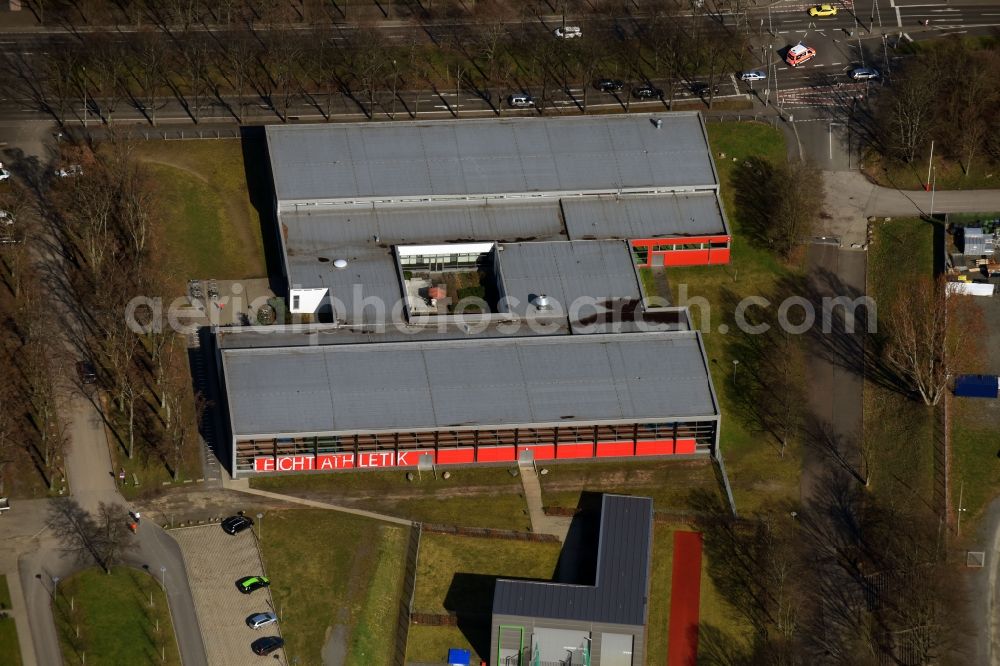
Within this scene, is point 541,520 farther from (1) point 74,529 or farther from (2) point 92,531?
(1) point 74,529

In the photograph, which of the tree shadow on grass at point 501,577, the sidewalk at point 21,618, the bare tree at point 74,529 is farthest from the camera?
the bare tree at point 74,529

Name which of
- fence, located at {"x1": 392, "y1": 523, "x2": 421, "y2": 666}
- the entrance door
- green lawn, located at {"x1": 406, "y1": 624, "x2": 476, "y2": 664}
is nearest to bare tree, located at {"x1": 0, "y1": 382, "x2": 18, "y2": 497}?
fence, located at {"x1": 392, "y1": 523, "x2": 421, "y2": 666}

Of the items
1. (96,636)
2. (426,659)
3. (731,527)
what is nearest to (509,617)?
(426,659)

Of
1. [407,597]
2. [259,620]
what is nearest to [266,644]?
[259,620]

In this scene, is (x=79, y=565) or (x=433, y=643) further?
(x=79, y=565)

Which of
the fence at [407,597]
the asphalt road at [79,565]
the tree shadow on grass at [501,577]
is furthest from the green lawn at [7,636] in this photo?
the tree shadow on grass at [501,577]

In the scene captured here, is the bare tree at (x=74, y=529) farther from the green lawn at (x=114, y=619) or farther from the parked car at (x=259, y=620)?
the parked car at (x=259, y=620)
